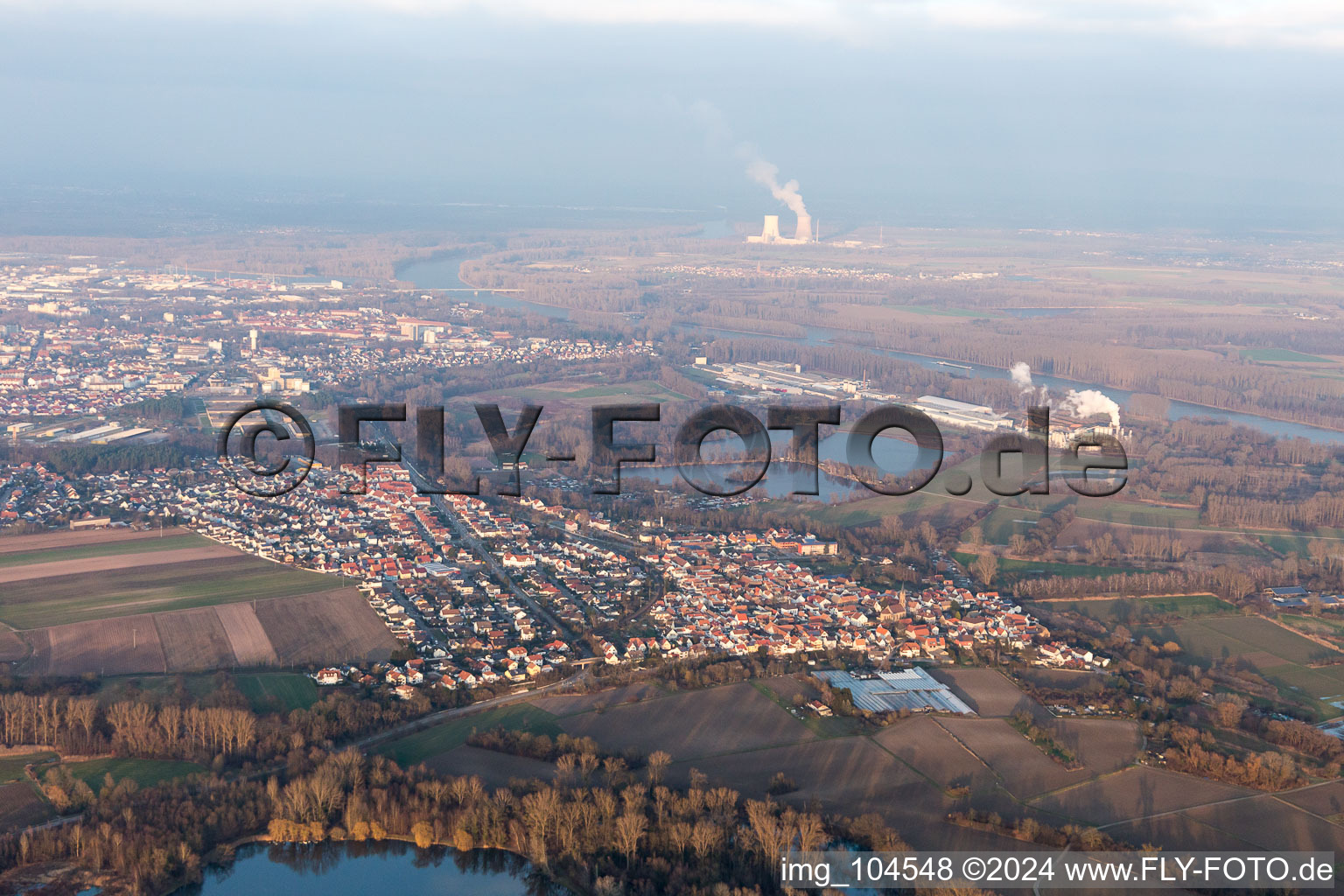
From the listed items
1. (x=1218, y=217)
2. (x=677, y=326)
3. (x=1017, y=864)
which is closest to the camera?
(x=1017, y=864)

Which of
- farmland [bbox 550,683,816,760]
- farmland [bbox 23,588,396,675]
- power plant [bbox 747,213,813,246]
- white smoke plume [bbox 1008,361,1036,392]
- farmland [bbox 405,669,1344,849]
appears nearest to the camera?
farmland [bbox 405,669,1344,849]

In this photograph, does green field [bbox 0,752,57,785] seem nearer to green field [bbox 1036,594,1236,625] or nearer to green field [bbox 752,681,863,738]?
green field [bbox 752,681,863,738]

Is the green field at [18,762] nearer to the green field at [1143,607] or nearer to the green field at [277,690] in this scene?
the green field at [277,690]

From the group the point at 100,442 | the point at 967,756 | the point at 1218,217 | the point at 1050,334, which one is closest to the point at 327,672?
the point at 967,756

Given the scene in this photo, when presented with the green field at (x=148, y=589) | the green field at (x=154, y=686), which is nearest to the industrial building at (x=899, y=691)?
the green field at (x=154, y=686)

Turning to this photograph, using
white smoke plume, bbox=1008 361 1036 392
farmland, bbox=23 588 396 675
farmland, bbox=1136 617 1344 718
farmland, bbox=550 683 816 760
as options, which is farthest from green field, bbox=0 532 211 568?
white smoke plume, bbox=1008 361 1036 392

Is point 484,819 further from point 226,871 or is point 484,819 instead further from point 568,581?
point 568,581
